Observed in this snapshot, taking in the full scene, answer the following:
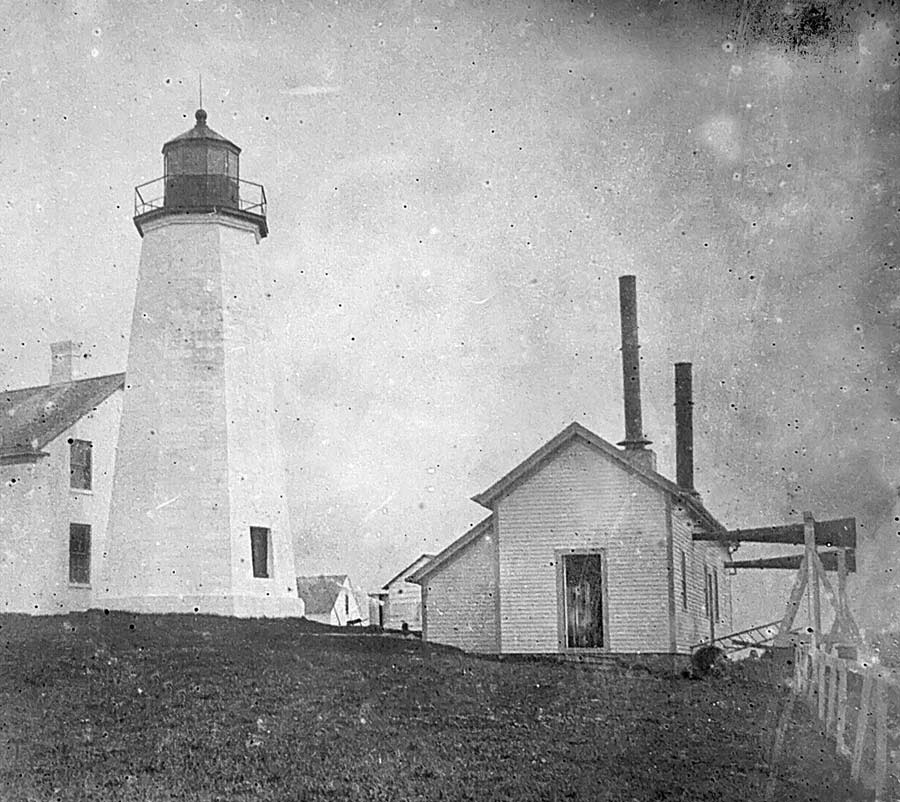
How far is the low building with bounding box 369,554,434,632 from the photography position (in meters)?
11.9

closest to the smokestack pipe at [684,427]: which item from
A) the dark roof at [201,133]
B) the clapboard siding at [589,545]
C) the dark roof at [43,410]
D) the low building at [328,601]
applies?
the clapboard siding at [589,545]

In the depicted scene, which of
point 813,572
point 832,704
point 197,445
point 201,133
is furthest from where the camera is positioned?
point 197,445

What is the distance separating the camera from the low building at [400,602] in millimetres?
11898

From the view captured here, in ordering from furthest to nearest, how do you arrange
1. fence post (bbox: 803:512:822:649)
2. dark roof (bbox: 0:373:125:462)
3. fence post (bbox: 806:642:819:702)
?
1. dark roof (bbox: 0:373:125:462)
2. fence post (bbox: 803:512:822:649)
3. fence post (bbox: 806:642:819:702)

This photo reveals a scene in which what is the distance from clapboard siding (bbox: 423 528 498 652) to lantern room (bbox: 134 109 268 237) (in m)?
3.74

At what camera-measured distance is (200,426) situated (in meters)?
14.0

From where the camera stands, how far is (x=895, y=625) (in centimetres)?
947

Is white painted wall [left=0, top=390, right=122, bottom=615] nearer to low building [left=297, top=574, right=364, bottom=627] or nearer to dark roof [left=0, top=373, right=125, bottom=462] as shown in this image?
dark roof [left=0, top=373, right=125, bottom=462]

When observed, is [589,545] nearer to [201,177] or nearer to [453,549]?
[453,549]

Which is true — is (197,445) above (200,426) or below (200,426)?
below

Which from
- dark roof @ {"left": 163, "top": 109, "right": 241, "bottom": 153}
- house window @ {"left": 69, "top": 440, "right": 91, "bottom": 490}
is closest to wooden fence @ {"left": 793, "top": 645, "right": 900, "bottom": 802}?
dark roof @ {"left": 163, "top": 109, "right": 241, "bottom": 153}

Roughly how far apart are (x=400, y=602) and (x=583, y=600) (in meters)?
3.98

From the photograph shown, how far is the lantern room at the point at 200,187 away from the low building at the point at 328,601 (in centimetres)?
364

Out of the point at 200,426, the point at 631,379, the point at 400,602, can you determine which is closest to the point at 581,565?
the point at 631,379
